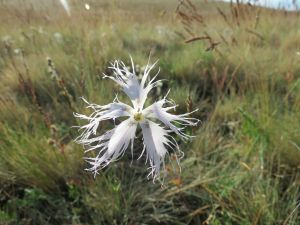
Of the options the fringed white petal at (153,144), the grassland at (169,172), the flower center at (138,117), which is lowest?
the grassland at (169,172)

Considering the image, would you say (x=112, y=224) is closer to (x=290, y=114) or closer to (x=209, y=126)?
(x=209, y=126)

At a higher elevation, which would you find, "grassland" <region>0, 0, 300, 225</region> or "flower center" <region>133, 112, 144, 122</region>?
"flower center" <region>133, 112, 144, 122</region>

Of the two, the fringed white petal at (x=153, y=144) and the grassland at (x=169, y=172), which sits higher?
the fringed white petal at (x=153, y=144)

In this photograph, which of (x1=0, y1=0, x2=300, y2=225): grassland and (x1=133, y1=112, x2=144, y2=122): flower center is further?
(x1=0, y1=0, x2=300, y2=225): grassland

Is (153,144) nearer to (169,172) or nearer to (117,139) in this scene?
(117,139)

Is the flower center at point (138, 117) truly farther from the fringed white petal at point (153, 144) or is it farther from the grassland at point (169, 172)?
the grassland at point (169, 172)

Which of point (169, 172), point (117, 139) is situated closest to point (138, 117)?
point (117, 139)

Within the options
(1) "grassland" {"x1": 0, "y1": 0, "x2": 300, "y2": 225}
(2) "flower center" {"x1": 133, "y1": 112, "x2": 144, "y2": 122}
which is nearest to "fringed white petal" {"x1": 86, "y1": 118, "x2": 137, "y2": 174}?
(2) "flower center" {"x1": 133, "y1": 112, "x2": 144, "y2": 122}

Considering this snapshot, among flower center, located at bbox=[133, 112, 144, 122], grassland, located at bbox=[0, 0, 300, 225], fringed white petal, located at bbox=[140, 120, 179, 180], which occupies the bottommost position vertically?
grassland, located at bbox=[0, 0, 300, 225]

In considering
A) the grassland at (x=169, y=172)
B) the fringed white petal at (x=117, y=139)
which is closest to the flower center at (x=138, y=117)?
the fringed white petal at (x=117, y=139)

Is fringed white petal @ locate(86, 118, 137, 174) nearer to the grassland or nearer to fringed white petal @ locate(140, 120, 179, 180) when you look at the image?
fringed white petal @ locate(140, 120, 179, 180)

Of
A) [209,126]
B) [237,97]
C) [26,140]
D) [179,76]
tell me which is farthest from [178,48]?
[26,140]
